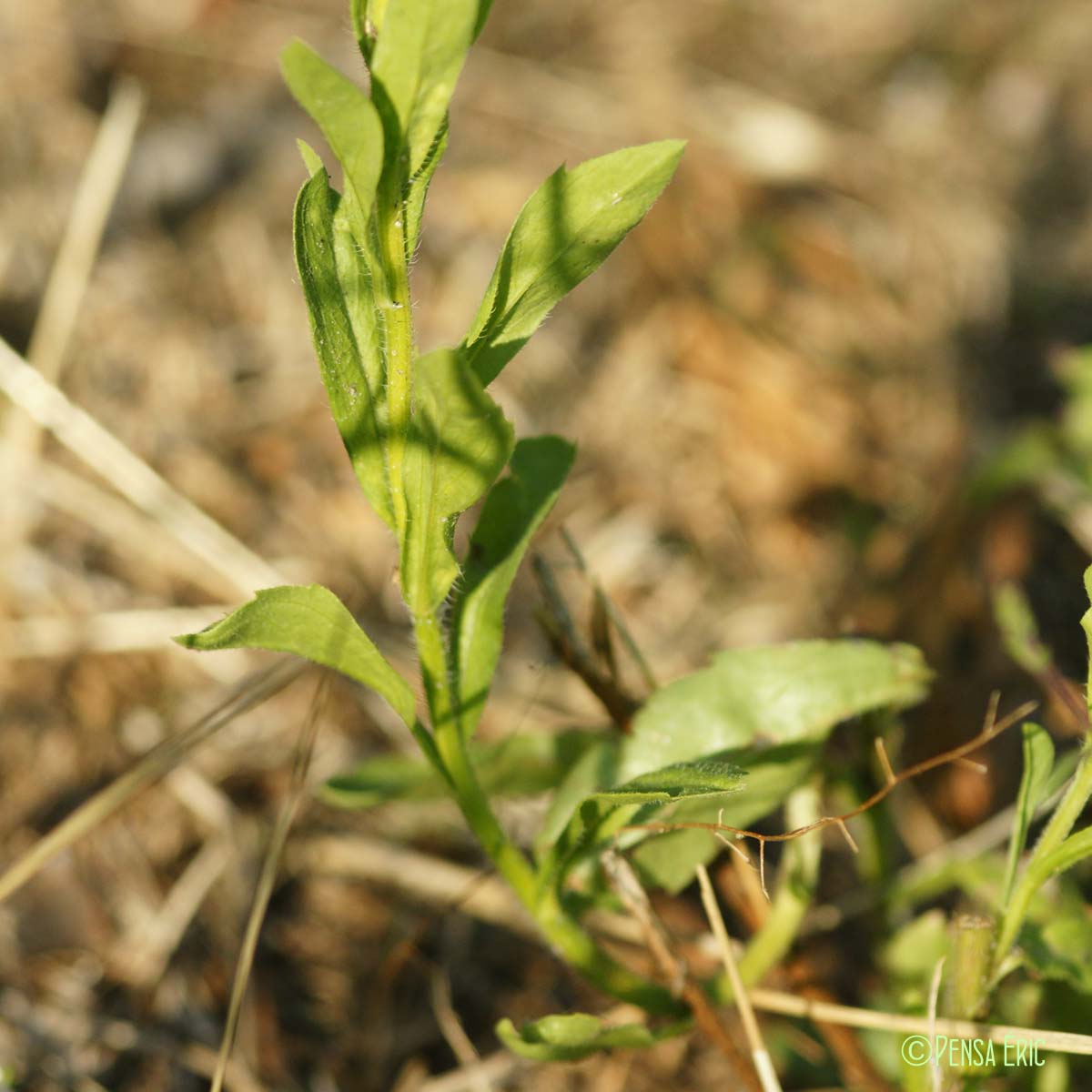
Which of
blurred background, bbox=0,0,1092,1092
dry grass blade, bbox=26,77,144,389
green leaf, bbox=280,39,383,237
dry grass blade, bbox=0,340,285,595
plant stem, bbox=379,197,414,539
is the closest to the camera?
green leaf, bbox=280,39,383,237

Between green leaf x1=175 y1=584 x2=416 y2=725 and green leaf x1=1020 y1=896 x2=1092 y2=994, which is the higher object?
green leaf x1=175 y1=584 x2=416 y2=725

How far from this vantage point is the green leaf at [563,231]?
949 mm

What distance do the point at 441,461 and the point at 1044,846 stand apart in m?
0.68

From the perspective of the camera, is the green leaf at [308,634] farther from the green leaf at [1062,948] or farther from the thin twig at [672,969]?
the green leaf at [1062,948]

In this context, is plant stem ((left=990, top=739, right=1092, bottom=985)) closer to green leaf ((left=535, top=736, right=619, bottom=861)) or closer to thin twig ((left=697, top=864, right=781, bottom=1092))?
thin twig ((left=697, top=864, right=781, bottom=1092))

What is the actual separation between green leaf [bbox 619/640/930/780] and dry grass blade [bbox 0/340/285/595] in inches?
41.5

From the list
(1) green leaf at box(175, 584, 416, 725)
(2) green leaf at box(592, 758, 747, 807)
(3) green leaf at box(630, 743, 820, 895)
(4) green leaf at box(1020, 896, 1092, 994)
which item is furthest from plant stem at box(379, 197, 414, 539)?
(4) green leaf at box(1020, 896, 1092, 994)

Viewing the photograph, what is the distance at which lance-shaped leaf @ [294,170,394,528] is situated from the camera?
0.96 m

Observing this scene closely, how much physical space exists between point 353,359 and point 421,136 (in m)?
0.21

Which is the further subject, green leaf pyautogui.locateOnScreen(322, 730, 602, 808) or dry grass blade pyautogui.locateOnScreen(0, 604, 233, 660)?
dry grass blade pyautogui.locateOnScreen(0, 604, 233, 660)

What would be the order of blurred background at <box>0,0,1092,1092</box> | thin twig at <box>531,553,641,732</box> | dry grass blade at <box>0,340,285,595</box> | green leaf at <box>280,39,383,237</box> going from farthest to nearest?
dry grass blade at <box>0,340,285,595</box>, blurred background at <box>0,0,1092,1092</box>, thin twig at <box>531,553,641,732</box>, green leaf at <box>280,39,383,237</box>

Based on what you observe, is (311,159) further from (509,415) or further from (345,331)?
(509,415)

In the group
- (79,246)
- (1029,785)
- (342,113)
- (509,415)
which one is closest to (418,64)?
(342,113)

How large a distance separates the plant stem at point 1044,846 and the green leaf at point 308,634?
61 centimetres
